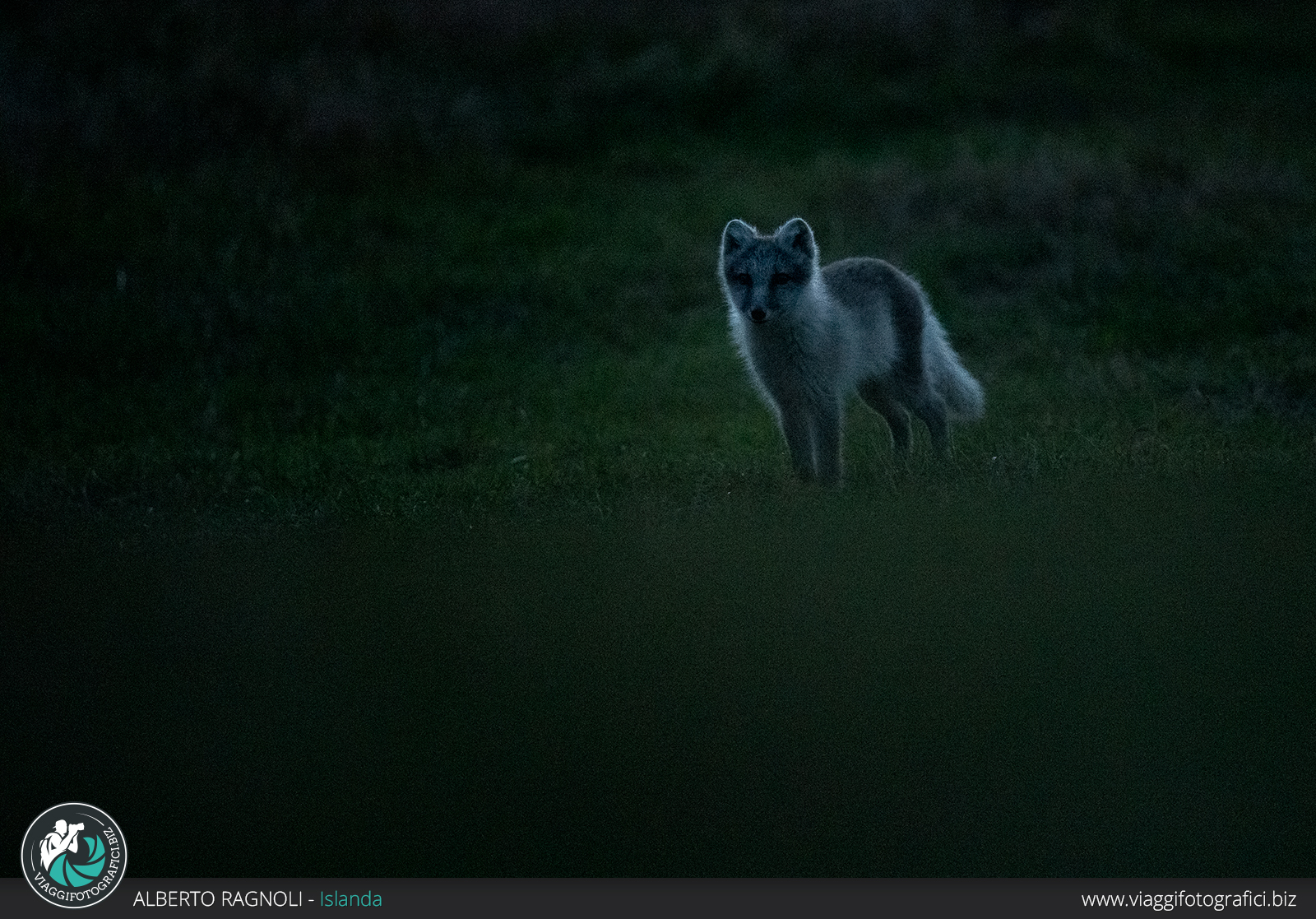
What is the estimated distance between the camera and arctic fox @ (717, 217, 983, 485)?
843 centimetres

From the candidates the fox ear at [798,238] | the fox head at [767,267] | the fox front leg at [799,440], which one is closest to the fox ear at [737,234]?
the fox head at [767,267]

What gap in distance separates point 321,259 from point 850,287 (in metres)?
6.51

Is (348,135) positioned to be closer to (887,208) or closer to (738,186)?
(738,186)

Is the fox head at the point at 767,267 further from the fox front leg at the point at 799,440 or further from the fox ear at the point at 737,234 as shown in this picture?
the fox front leg at the point at 799,440

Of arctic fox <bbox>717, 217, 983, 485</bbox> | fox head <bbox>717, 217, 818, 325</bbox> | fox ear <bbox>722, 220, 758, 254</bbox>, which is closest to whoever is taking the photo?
fox head <bbox>717, 217, 818, 325</bbox>

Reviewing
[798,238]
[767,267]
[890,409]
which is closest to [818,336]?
[767,267]

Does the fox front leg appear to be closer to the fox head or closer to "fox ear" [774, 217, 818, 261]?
the fox head

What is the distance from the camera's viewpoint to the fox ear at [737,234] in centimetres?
863

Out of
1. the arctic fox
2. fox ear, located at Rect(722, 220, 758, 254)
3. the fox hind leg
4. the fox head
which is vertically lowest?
the fox hind leg

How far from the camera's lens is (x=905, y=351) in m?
9.14

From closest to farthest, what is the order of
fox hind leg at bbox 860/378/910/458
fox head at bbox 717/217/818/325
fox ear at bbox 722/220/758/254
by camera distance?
fox head at bbox 717/217/818/325
fox ear at bbox 722/220/758/254
fox hind leg at bbox 860/378/910/458

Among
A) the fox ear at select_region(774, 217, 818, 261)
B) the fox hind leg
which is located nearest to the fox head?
the fox ear at select_region(774, 217, 818, 261)

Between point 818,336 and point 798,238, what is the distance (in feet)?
1.87

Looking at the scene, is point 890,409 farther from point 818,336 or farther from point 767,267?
point 767,267
